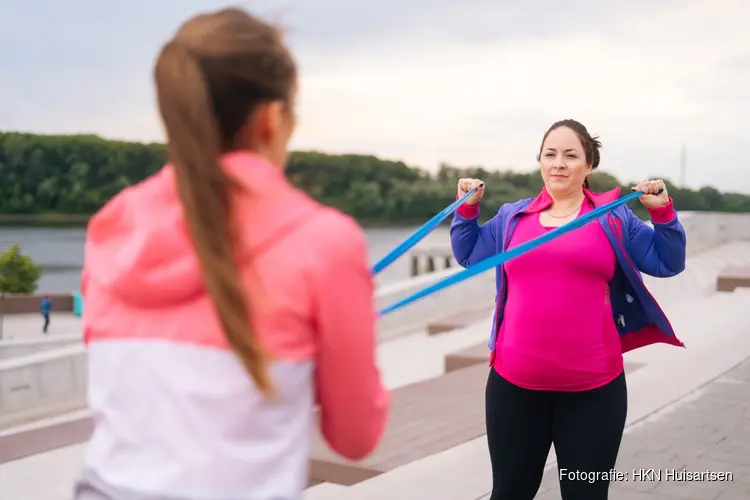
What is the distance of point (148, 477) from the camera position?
121cm

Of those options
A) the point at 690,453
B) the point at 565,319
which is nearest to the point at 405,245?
the point at 565,319

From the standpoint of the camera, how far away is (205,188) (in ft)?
3.89

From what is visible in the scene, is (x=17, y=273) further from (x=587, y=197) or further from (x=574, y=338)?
(x=574, y=338)

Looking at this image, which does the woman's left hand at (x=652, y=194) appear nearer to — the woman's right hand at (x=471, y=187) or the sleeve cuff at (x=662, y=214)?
the sleeve cuff at (x=662, y=214)

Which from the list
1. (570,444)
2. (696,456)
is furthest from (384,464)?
(570,444)

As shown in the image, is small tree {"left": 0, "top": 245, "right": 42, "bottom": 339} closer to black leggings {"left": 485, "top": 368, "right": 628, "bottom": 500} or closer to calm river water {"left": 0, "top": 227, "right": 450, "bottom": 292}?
calm river water {"left": 0, "top": 227, "right": 450, "bottom": 292}

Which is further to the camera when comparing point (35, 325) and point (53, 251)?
point (53, 251)

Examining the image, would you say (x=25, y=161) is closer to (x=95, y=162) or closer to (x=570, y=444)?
(x=95, y=162)

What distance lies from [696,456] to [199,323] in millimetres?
4863

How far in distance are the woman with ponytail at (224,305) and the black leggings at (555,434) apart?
1835mm

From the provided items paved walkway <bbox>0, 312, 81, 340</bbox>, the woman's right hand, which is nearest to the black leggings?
the woman's right hand

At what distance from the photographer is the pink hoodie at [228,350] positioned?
1194 millimetres

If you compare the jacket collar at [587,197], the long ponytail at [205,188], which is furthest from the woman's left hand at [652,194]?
the long ponytail at [205,188]

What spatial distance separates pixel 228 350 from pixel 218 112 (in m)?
0.33
